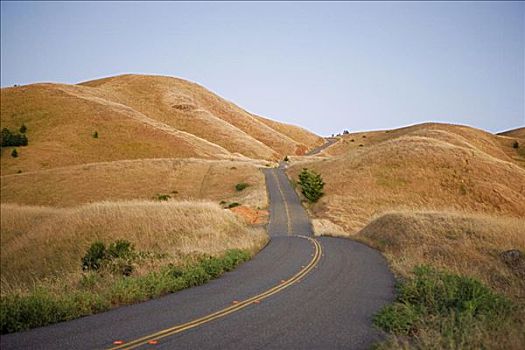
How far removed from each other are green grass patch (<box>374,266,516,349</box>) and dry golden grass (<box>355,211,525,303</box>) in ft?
6.96

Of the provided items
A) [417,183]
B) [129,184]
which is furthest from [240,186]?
[417,183]

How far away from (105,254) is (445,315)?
13.8m

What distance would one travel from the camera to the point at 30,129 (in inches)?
2968

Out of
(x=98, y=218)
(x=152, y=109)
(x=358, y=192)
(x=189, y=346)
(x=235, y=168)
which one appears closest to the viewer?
(x=189, y=346)

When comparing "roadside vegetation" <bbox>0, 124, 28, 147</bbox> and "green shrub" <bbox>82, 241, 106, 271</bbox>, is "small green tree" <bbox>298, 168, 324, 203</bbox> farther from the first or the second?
"roadside vegetation" <bbox>0, 124, 28, 147</bbox>

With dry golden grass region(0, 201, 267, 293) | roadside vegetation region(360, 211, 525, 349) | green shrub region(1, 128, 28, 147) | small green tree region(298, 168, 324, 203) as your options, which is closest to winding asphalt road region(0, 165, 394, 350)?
roadside vegetation region(360, 211, 525, 349)

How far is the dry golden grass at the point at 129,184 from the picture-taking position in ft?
149

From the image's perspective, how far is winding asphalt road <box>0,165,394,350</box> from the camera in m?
6.43

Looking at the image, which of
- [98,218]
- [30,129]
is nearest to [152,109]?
[30,129]

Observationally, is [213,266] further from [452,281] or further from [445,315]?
[445,315]

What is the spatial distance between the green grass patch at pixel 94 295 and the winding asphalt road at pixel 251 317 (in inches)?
14.9

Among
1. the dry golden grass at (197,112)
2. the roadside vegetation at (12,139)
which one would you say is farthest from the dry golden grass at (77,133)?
the dry golden grass at (197,112)

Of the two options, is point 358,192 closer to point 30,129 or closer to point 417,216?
point 417,216

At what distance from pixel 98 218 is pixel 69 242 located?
234cm
